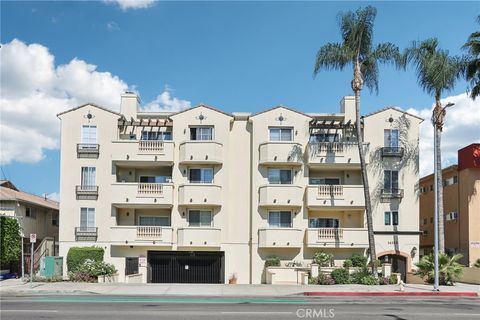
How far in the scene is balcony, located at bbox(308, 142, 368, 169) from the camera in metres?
39.0

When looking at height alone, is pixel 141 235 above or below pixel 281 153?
below

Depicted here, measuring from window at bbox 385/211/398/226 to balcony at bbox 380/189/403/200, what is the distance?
1008 millimetres

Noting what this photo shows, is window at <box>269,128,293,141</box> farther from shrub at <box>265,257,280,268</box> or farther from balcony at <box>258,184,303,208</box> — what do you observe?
shrub at <box>265,257,280,268</box>

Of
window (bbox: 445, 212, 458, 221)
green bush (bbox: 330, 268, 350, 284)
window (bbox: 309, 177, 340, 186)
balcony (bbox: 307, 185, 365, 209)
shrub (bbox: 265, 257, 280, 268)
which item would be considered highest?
window (bbox: 309, 177, 340, 186)

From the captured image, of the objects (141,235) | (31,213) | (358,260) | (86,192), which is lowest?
(358,260)

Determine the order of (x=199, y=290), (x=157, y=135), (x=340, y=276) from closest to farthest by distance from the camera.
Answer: (x=199, y=290), (x=340, y=276), (x=157, y=135)

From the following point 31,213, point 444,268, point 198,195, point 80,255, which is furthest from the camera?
point 31,213

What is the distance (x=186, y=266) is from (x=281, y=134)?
36.0 ft

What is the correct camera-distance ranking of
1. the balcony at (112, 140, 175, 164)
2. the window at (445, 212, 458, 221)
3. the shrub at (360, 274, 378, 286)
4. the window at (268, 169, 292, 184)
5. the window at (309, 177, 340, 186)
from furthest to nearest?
the window at (445, 212, 458, 221)
the window at (309, 177, 340, 186)
the window at (268, 169, 292, 184)
the balcony at (112, 140, 175, 164)
the shrub at (360, 274, 378, 286)

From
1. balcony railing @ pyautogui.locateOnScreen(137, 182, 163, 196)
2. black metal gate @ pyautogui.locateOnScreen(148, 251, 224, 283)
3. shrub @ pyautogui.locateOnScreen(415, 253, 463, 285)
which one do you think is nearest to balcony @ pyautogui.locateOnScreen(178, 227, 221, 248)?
black metal gate @ pyautogui.locateOnScreen(148, 251, 224, 283)

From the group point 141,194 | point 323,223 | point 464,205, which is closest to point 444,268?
point 464,205

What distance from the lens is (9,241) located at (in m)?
38.2

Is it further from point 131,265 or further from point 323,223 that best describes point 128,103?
point 323,223

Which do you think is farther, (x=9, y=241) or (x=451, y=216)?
(x=451, y=216)
